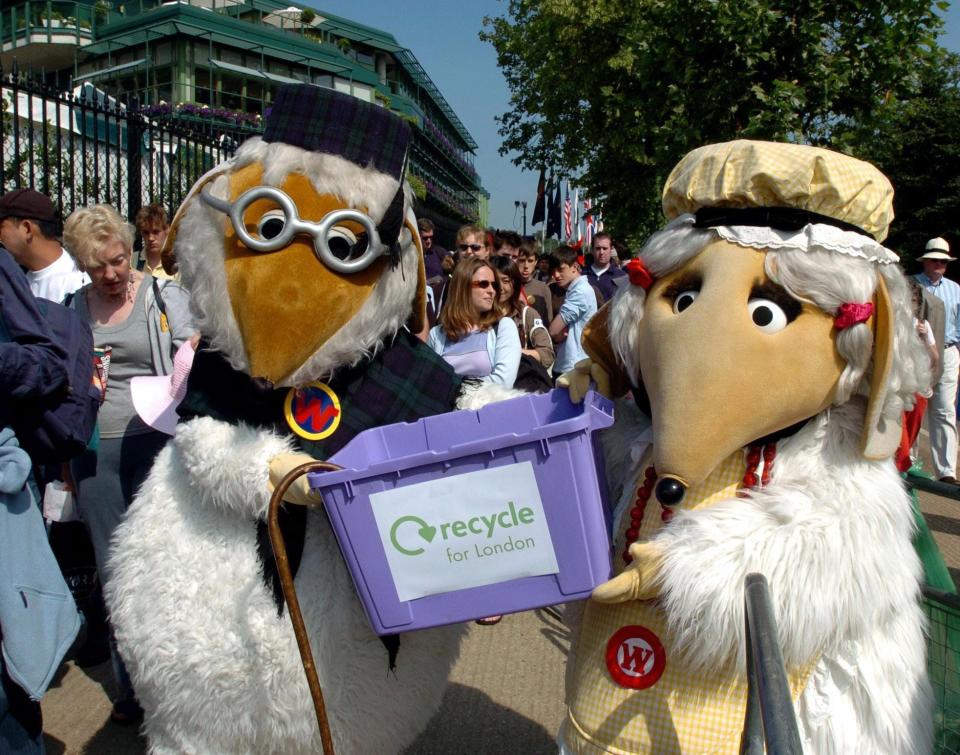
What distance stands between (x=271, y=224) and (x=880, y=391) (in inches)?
53.9

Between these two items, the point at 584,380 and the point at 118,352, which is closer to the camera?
the point at 584,380

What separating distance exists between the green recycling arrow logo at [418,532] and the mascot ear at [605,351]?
Result: 70cm

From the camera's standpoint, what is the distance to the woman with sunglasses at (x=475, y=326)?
4.11m

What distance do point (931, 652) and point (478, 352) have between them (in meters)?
2.27

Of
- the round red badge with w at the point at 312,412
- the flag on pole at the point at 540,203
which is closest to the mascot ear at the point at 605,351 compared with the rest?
the round red badge with w at the point at 312,412

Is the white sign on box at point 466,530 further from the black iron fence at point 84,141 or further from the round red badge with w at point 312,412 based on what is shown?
the black iron fence at point 84,141

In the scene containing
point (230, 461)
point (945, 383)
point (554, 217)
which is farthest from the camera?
point (554, 217)

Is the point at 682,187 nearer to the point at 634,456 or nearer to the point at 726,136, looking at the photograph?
the point at 634,456

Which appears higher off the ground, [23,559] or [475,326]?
[475,326]

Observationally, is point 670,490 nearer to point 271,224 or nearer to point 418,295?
point 418,295

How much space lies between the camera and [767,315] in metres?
1.83

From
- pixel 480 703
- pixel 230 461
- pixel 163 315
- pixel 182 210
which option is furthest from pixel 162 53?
pixel 230 461

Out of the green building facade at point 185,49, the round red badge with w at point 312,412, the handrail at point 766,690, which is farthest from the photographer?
the green building facade at point 185,49

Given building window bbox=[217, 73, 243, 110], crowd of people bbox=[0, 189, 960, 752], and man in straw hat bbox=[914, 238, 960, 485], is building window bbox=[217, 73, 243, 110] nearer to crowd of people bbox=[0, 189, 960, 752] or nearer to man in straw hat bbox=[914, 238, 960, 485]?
man in straw hat bbox=[914, 238, 960, 485]
